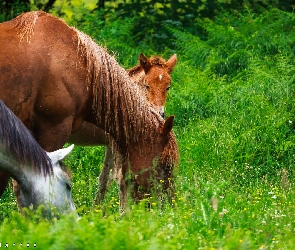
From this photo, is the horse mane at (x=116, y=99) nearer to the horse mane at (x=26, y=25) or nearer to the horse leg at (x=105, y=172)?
the horse mane at (x=26, y=25)

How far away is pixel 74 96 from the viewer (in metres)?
6.97

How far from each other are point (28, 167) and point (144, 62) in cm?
429

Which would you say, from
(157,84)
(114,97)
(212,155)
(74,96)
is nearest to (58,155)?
(74,96)

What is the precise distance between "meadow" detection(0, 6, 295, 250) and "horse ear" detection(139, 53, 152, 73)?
0.67m

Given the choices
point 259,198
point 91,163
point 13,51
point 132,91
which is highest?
point 13,51

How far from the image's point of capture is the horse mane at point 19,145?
5.75m

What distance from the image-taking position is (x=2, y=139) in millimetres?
5730

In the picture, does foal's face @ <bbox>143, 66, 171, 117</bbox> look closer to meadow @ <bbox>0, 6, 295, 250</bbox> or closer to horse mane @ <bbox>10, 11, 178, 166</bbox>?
meadow @ <bbox>0, 6, 295, 250</bbox>

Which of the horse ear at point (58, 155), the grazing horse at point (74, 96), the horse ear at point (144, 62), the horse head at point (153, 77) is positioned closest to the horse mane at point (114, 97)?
the grazing horse at point (74, 96)

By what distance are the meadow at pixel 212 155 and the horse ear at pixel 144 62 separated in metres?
0.67

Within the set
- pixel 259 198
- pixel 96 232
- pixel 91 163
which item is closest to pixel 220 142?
pixel 91 163

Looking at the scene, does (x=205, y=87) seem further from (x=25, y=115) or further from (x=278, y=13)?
(x=25, y=115)

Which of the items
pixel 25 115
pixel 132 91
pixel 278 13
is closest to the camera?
pixel 25 115

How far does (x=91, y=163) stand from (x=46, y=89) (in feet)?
8.34
